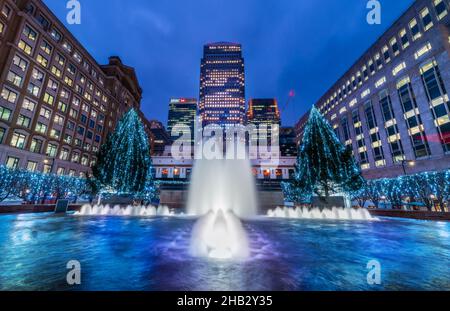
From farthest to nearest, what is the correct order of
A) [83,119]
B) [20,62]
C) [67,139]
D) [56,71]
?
1. [83,119]
2. [67,139]
3. [56,71]
4. [20,62]

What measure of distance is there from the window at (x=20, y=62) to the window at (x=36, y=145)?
42.1 feet

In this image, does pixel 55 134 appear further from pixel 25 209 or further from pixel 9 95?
pixel 25 209

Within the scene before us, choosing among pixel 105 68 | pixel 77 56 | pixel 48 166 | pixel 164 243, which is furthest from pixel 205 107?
pixel 164 243

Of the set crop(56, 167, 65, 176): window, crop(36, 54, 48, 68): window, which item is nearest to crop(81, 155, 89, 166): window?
crop(56, 167, 65, 176): window

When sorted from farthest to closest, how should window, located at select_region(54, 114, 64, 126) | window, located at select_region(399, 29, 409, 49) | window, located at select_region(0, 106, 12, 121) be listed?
window, located at select_region(54, 114, 64, 126) < window, located at select_region(399, 29, 409, 49) < window, located at select_region(0, 106, 12, 121)

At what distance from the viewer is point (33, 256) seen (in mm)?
4895

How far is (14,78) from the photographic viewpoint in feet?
107

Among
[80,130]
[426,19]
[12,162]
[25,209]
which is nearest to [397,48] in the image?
[426,19]

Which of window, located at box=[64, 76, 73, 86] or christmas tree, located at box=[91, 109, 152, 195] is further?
window, located at box=[64, 76, 73, 86]

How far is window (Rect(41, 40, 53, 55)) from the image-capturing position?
37.8 meters

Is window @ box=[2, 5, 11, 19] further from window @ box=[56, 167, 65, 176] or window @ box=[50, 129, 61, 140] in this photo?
window @ box=[56, 167, 65, 176]

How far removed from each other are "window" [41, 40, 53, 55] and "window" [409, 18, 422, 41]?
7443 cm

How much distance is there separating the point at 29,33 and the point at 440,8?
75.2 metres
